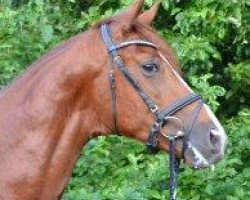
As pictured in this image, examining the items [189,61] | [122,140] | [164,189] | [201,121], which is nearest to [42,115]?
[201,121]

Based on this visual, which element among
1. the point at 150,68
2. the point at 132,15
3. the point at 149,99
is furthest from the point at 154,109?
the point at 132,15

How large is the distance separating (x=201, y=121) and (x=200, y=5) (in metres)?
2.60

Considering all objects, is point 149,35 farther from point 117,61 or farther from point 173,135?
point 173,135

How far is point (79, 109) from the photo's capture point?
3.01 m

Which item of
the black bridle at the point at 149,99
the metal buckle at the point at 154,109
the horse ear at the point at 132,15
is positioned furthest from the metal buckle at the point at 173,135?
the horse ear at the point at 132,15

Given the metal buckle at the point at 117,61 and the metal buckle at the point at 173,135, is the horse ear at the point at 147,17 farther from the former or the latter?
the metal buckle at the point at 173,135

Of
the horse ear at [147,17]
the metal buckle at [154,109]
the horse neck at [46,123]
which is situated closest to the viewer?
the horse neck at [46,123]

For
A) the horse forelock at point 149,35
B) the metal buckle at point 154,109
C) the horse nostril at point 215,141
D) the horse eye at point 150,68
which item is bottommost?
the horse nostril at point 215,141

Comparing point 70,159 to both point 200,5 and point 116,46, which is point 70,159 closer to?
point 116,46

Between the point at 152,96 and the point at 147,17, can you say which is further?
the point at 147,17

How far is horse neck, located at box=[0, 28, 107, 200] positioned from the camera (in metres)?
2.90

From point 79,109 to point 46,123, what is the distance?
0.16 m

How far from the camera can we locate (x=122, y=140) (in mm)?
5184

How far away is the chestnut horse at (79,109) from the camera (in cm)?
292
